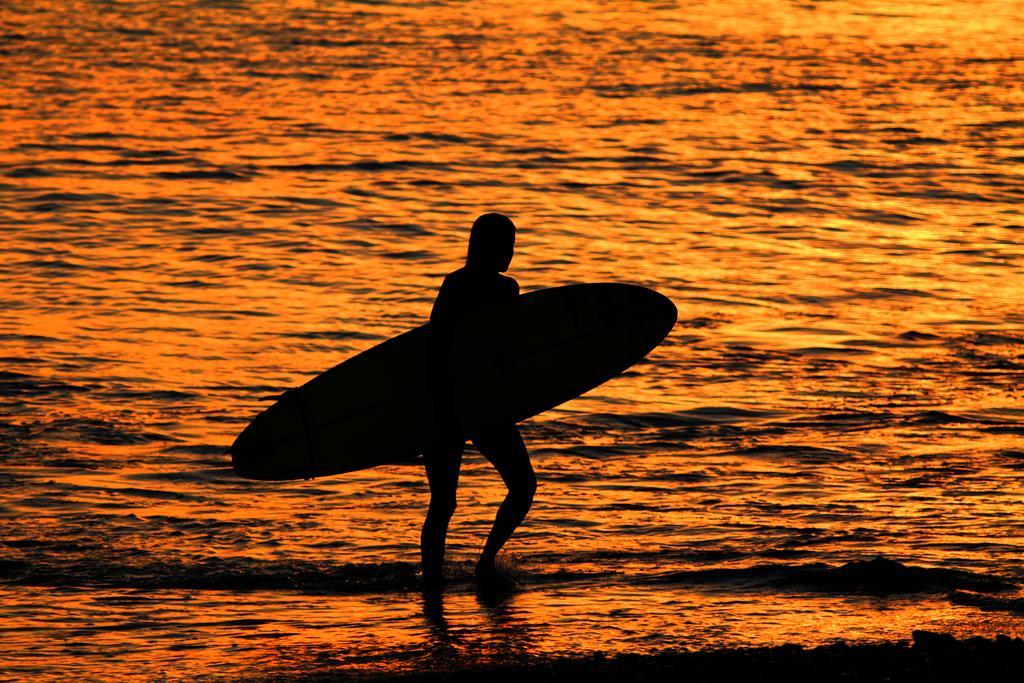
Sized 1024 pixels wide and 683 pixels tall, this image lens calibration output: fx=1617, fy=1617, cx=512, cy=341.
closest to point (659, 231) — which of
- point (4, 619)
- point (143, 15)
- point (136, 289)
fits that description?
point (136, 289)

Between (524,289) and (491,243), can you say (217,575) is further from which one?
(524,289)

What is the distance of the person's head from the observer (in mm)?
7113

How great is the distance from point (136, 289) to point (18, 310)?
1.13 metres

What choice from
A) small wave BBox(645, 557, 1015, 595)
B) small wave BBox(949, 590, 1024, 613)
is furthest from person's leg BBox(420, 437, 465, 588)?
small wave BBox(949, 590, 1024, 613)

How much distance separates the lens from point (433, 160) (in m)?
20.5

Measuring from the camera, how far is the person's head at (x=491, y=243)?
7113 millimetres

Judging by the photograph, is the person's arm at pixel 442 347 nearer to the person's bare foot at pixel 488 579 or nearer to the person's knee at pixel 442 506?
the person's knee at pixel 442 506

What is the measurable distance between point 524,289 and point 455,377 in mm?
6705

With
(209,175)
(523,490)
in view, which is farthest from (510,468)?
(209,175)

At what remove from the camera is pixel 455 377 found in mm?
7719

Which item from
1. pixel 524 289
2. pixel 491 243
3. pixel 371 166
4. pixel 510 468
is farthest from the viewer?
pixel 371 166

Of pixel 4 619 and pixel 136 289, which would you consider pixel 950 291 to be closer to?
pixel 136 289

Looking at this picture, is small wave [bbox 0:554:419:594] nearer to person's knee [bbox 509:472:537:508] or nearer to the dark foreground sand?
person's knee [bbox 509:472:537:508]

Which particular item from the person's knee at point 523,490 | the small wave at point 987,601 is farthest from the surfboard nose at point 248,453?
the small wave at point 987,601
